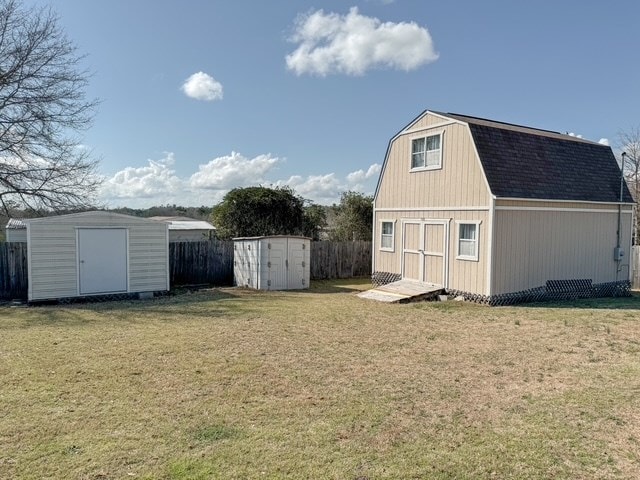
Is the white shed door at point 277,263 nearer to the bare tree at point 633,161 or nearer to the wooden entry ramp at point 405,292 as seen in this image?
the wooden entry ramp at point 405,292

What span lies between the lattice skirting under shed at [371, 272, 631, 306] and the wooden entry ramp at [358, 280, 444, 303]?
0.52m

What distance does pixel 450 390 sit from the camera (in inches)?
212

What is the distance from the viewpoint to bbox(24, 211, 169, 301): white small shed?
40.2 ft

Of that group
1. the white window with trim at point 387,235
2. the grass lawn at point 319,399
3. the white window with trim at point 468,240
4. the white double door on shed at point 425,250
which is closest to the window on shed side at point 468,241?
the white window with trim at point 468,240

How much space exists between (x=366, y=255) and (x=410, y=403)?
15.2 meters

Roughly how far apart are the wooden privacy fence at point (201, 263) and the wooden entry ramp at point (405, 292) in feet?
19.3

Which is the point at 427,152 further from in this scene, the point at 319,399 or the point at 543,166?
the point at 319,399

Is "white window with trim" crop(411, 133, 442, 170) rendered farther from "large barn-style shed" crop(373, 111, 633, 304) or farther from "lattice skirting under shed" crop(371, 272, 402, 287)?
"lattice skirting under shed" crop(371, 272, 402, 287)

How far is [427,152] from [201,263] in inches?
356

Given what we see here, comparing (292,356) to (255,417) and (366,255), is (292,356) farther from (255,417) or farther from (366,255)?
(366,255)

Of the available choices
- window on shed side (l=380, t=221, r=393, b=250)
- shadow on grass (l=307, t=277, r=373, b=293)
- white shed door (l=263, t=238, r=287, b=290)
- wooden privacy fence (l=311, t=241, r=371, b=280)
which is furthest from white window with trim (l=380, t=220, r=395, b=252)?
white shed door (l=263, t=238, r=287, b=290)

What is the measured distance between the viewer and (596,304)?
40.2ft

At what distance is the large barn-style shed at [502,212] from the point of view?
12141 mm

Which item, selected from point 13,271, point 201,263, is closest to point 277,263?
point 201,263
